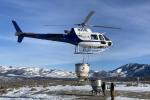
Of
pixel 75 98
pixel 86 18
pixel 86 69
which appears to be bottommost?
pixel 75 98

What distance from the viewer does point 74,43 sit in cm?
7525

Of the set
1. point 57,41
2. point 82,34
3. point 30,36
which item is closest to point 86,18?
point 82,34

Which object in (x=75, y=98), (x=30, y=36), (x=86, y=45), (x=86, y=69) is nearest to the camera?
(x=75, y=98)

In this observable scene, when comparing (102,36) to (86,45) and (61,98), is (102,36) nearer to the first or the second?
(86,45)

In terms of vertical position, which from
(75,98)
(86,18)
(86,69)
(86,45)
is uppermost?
(86,18)

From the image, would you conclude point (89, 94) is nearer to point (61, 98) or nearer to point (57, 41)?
point (61, 98)

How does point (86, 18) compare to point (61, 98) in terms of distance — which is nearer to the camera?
point (61, 98)

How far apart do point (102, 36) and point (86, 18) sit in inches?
194

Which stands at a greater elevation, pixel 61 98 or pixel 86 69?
pixel 86 69

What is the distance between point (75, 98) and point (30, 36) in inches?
1015

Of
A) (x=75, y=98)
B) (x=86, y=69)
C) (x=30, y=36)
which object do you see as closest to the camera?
(x=75, y=98)

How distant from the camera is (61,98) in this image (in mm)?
61125

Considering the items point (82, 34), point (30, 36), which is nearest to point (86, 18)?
point (82, 34)

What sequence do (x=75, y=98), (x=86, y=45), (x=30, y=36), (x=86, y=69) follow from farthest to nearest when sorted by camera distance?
1. (x=30, y=36)
2. (x=86, y=45)
3. (x=86, y=69)
4. (x=75, y=98)
